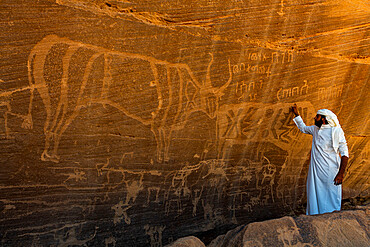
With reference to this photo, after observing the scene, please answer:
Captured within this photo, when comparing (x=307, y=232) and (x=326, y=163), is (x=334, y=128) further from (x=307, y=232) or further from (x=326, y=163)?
(x=307, y=232)

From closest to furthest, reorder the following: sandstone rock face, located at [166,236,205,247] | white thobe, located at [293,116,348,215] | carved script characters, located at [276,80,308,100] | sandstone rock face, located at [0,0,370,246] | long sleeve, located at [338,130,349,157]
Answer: sandstone rock face, located at [166,236,205,247] < sandstone rock face, located at [0,0,370,246] < long sleeve, located at [338,130,349,157] < white thobe, located at [293,116,348,215] < carved script characters, located at [276,80,308,100]

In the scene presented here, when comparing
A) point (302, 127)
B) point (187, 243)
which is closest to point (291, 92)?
point (302, 127)

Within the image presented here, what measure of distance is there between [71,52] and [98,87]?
37cm

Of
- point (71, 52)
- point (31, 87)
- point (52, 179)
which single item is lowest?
point (52, 179)

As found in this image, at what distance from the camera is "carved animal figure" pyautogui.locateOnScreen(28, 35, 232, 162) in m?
2.61

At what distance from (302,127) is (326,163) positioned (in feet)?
1.62

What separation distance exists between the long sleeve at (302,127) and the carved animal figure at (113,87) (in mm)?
1074

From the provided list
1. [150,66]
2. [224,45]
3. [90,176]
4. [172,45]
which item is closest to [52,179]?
[90,176]

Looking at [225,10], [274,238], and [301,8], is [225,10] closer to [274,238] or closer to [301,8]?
[301,8]

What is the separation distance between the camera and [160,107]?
121 inches

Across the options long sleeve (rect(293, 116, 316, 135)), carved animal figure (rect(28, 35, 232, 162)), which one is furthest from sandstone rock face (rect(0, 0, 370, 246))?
long sleeve (rect(293, 116, 316, 135))

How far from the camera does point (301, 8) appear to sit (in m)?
3.50

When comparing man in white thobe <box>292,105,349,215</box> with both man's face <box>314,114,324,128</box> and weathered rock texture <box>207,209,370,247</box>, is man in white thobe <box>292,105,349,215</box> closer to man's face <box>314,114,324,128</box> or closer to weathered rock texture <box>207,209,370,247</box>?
man's face <box>314,114,324,128</box>

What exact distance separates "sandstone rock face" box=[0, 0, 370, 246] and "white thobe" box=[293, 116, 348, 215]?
40 cm
